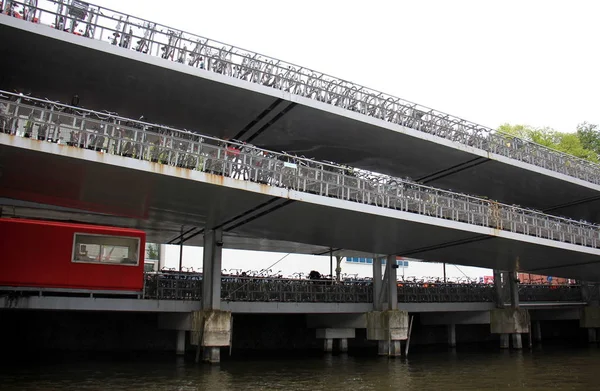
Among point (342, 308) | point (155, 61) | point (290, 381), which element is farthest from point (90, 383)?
point (342, 308)

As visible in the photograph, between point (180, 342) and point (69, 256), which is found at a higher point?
point (69, 256)

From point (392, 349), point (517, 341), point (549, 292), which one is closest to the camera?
point (392, 349)

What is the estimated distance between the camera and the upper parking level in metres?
15.6

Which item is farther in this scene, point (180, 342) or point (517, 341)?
point (517, 341)

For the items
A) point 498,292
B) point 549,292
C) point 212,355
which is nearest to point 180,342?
point 212,355

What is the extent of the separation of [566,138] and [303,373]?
3871cm

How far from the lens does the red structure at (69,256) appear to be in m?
15.0

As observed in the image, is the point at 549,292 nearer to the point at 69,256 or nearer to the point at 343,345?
the point at 343,345

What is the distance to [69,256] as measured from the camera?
15805mm

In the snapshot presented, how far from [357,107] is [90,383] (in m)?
12.5

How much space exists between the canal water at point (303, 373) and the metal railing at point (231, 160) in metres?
5.29

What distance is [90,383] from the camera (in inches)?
547

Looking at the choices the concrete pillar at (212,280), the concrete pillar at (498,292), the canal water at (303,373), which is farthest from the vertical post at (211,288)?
the concrete pillar at (498,292)

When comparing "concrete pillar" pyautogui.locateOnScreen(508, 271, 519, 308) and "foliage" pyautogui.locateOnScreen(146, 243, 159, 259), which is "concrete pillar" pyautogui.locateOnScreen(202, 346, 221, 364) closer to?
"concrete pillar" pyautogui.locateOnScreen(508, 271, 519, 308)
